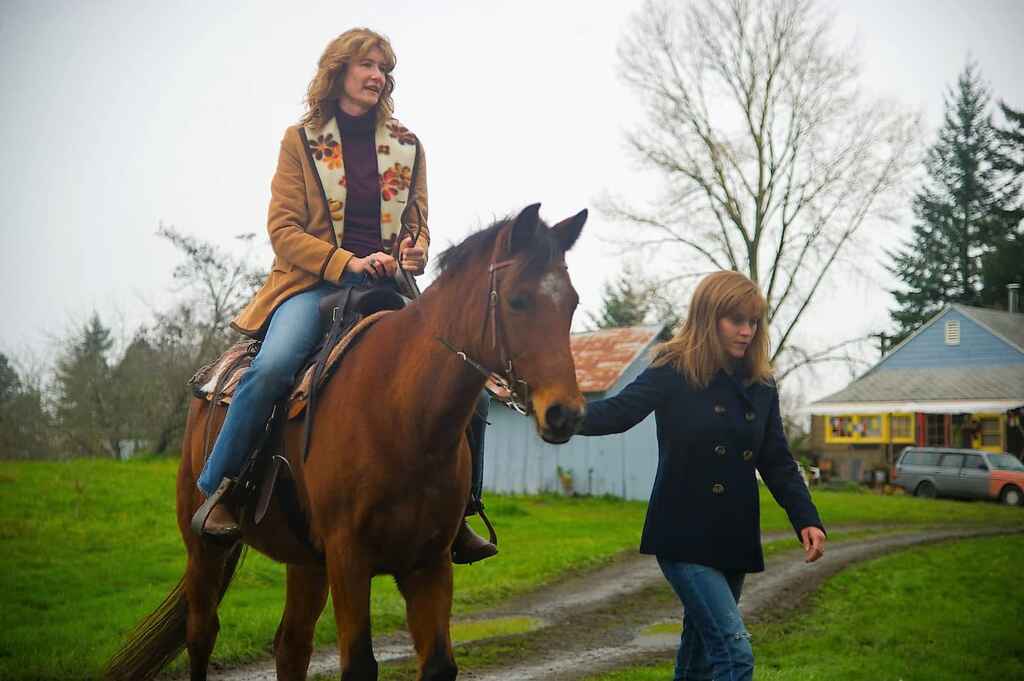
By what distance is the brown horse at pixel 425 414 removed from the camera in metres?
3.62

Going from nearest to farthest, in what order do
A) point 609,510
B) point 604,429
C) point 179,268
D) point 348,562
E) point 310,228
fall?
point 348,562, point 604,429, point 310,228, point 609,510, point 179,268

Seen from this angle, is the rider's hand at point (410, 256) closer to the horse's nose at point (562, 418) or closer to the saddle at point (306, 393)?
the saddle at point (306, 393)

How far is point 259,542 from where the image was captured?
194 inches

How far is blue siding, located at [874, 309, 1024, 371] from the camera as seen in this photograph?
41.5 metres

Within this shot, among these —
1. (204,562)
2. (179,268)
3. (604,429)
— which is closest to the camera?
(604,429)

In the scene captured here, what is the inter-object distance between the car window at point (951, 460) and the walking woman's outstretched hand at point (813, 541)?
102ft

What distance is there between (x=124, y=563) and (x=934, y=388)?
123 ft

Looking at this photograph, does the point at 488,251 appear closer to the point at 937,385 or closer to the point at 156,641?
the point at 156,641

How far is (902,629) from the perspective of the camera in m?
10.1

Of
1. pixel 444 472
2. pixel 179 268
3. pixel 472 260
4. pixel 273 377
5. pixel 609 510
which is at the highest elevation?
pixel 179 268

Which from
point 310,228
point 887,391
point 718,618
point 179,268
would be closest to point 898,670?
point 718,618

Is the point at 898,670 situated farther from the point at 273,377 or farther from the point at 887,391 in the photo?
the point at 887,391

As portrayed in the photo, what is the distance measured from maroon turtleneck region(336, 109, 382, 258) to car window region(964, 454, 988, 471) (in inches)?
1248

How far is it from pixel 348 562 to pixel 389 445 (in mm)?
513
